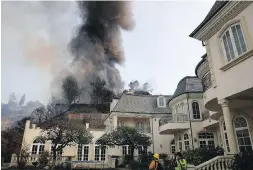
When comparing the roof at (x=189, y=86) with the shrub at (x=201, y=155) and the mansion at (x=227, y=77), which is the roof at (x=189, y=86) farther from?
the shrub at (x=201, y=155)

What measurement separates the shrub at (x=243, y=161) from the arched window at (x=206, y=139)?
11736 millimetres

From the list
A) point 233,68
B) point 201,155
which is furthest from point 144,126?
point 233,68

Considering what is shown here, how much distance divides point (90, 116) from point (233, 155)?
3870cm

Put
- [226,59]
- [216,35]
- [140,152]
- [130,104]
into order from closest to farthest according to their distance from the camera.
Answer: [226,59], [216,35], [140,152], [130,104]

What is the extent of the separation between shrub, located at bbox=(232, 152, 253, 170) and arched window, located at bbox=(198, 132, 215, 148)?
11.7m

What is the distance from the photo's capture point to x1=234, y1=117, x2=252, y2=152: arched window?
9.55m

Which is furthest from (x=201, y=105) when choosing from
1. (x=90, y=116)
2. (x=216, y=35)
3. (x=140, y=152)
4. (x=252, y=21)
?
(x=90, y=116)

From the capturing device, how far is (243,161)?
7703 millimetres

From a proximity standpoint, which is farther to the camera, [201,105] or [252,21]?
[201,105]

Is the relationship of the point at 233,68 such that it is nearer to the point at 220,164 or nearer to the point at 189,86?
the point at 220,164

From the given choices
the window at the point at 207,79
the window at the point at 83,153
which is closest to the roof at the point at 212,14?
the window at the point at 207,79

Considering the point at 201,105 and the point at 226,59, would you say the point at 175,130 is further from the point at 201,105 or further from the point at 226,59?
the point at 226,59

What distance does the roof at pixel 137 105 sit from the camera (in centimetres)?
2753

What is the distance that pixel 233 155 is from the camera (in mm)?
8531
